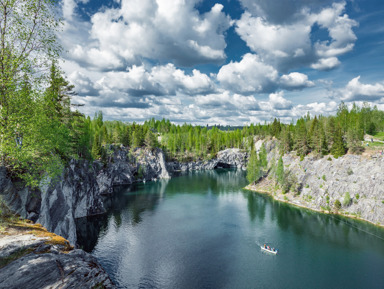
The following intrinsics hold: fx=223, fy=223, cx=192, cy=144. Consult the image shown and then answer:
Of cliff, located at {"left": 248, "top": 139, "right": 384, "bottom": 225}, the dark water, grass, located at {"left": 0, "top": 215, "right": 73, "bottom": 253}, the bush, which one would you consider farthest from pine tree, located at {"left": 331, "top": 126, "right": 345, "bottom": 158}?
grass, located at {"left": 0, "top": 215, "right": 73, "bottom": 253}

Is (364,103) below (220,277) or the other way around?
the other way around

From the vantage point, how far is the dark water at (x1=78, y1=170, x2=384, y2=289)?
38312mm

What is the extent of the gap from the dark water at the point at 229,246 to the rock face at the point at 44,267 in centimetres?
2524

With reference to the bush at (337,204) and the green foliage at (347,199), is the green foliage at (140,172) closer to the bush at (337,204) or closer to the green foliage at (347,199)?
the bush at (337,204)

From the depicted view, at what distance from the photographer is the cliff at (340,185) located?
65688 mm

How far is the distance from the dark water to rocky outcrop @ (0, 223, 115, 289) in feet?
82.5

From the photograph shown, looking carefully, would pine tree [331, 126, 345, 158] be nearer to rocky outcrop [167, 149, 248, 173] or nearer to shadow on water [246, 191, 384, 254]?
shadow on water [246, 191, 384, 254]

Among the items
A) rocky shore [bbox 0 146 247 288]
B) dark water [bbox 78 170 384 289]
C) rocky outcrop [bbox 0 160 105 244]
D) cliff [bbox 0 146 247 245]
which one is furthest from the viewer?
dark water [bbox 78 170 384 289]

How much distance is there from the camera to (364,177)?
7006cm

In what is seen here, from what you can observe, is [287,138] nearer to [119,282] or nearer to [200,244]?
[200,244]

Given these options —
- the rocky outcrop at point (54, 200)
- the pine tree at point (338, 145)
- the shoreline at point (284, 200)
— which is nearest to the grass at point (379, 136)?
the pine tree at point (338, 145)

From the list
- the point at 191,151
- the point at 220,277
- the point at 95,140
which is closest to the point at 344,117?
the point at 191,151

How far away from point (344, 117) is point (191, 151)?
343 ft

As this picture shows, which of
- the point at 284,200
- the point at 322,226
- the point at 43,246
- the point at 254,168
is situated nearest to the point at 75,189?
the point at 43,246
